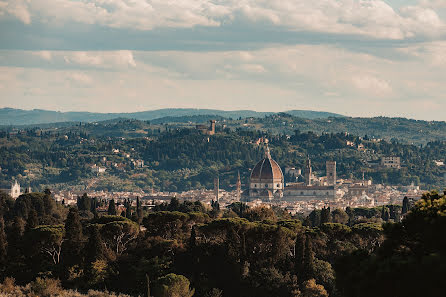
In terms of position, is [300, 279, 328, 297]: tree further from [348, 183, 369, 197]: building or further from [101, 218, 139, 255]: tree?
[348, 183, 369, 197]: building

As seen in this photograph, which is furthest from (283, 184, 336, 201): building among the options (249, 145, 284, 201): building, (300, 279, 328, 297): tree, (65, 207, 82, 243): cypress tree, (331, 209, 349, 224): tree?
(300, 279, 328, 297): tree

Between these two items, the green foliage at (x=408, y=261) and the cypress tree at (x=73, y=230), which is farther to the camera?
the cypress tree at (x=73, y=230)

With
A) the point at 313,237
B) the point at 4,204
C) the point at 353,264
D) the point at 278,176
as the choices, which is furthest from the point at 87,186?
the point at 353,264

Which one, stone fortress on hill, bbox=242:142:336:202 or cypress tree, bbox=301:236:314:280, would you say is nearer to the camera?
cypress tree, bbox=301:236:314:280

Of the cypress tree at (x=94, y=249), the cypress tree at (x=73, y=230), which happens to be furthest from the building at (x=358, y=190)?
the cypress tree at (x=94, y=249)

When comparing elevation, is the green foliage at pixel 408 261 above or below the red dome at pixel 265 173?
above

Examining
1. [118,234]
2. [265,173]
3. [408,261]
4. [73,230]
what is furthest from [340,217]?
[265,173]

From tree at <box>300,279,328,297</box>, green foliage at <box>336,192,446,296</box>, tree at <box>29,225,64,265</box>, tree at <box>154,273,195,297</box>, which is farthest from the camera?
tree at <box>29,225,64,265</box>

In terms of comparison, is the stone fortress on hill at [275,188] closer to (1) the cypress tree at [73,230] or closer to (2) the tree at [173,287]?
(1) the cypress tree at [73,230]

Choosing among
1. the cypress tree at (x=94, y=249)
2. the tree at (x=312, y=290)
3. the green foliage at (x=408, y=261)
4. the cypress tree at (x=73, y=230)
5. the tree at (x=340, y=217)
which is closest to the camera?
the green foliage at (x=408, y=261)
